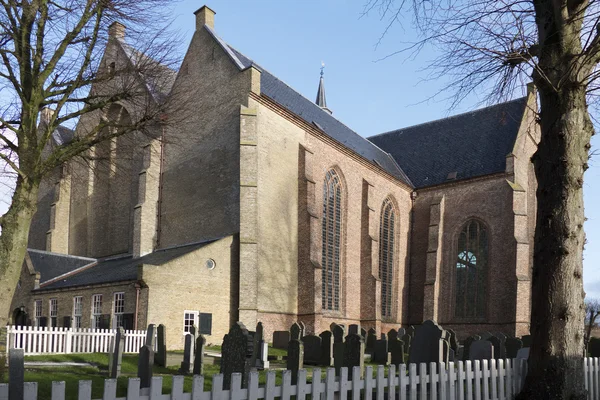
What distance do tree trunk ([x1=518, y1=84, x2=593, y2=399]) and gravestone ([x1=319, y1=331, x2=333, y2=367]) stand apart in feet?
27.4

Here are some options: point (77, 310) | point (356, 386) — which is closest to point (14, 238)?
point (356, 386)

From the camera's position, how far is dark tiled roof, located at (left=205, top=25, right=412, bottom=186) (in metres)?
27.3

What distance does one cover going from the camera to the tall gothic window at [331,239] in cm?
2672

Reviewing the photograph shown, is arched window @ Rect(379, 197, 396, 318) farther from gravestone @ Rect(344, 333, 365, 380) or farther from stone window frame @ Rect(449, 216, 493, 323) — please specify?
gravestone @ Rect(344, 333, 365, 380)

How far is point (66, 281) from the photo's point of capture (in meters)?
25.5

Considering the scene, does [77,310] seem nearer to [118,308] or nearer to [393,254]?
[118,308]

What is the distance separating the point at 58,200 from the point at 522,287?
26180mm

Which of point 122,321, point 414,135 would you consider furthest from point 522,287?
point 122,321

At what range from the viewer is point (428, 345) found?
8.29 m

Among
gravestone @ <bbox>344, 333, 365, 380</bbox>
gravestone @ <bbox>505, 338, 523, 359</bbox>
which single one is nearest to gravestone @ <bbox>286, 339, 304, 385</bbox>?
gravestone @ <bbox>344, 333, 365, 380</bbox>

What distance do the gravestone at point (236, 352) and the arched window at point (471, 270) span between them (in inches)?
941

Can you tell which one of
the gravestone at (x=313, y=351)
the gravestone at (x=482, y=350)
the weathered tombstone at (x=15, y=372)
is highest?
the weathered tombstone at (x=15, y=372)

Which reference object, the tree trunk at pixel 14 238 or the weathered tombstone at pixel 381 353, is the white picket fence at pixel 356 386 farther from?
the weathered tombstone at pixel 381 353

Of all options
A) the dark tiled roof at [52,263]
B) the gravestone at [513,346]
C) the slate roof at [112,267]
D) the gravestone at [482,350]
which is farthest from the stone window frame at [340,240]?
the gravestone at [482,350]
